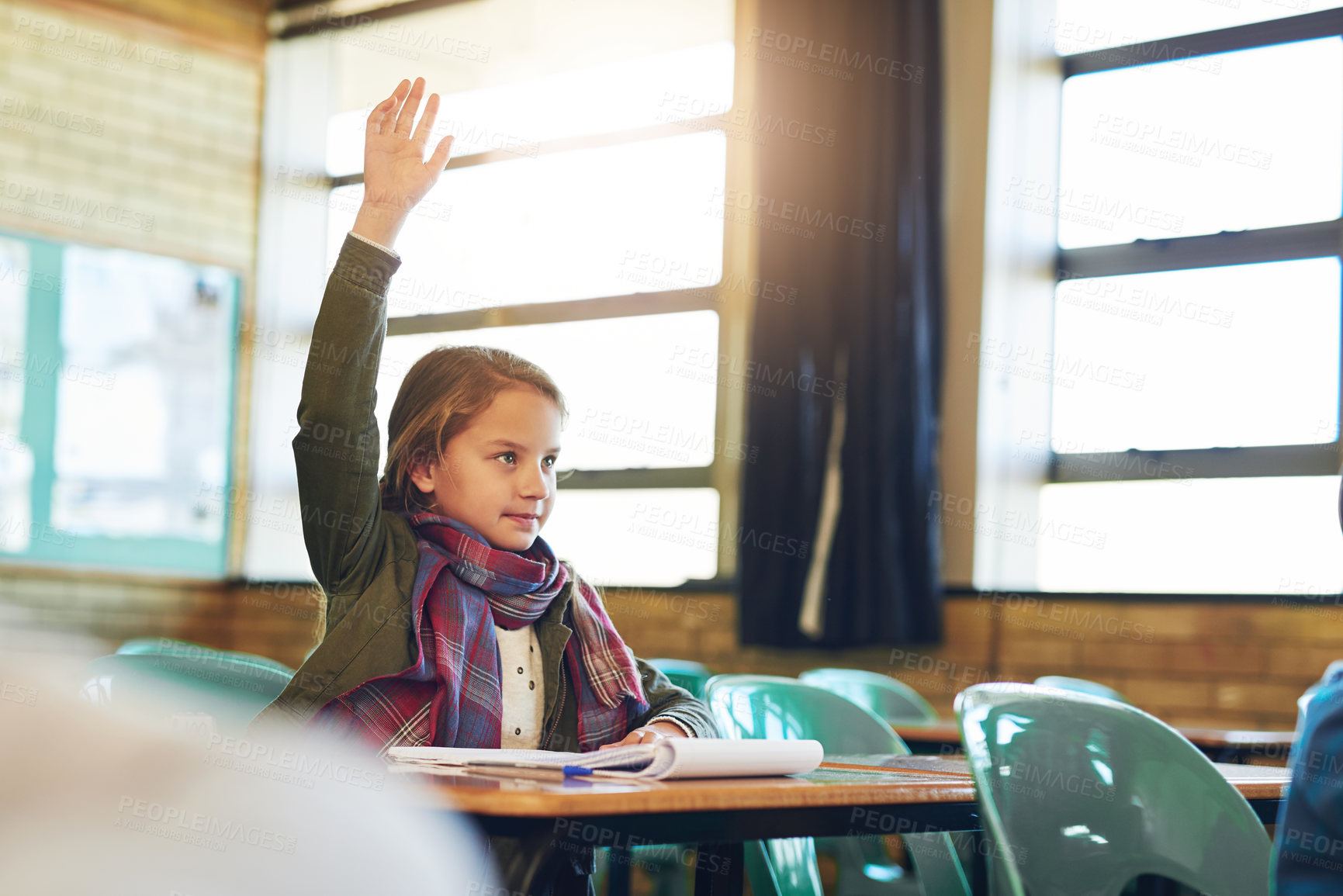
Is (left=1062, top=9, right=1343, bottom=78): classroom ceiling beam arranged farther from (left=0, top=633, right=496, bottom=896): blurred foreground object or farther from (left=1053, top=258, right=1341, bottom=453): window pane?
(left=0, top=633, right=496, bottom=896): blurred foreground object

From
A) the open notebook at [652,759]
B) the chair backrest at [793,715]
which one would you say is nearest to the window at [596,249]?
the chair backrest at [793,715]

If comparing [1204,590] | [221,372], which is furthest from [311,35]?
[1204,590]

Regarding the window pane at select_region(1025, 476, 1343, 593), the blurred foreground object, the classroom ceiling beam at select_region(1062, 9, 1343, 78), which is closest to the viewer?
the blurred foreground object

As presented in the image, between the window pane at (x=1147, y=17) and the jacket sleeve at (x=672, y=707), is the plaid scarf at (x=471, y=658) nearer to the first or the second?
the jacket sleeve at (x=672, y=707)

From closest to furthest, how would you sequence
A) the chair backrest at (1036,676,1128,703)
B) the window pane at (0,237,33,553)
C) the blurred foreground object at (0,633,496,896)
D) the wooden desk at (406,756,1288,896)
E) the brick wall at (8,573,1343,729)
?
the blurred foreground object at (0,633,496,896), the wooden desk at (406,756,1288,896), the chair backrest at (1036,676,1128,703), the brick wall at (8,573,1343,729), the window pane at (0,237,33,553)

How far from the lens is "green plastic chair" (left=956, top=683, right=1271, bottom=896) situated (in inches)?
54.4

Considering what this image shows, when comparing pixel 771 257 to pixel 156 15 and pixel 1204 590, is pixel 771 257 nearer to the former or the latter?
pixel 1204 590

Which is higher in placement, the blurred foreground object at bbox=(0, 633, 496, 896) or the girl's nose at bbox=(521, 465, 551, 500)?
the girl's nose at bbox=(521, 465, 551, 500)

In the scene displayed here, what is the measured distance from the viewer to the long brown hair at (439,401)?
173 cm

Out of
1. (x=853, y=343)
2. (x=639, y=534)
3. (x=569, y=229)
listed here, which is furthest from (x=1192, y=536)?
(x=569, y=229)

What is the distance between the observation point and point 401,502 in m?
1.77

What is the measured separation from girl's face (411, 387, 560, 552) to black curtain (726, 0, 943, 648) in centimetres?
281

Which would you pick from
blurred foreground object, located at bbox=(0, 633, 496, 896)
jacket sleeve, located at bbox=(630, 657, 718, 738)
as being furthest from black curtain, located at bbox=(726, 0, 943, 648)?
blurred foreground object, located at bbox=(0, 633, 496, 896)

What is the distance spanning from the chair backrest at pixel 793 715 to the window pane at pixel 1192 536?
241cm
